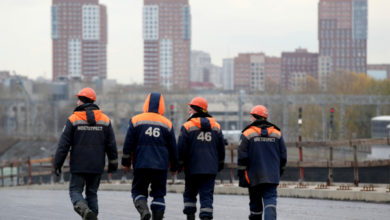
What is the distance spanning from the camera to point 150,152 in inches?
417

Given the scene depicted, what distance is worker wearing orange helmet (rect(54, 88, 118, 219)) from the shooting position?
1067 centimetres

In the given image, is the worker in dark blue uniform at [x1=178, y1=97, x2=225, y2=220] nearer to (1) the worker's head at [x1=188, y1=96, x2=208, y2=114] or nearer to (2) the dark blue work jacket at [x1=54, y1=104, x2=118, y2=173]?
(1) the worker's head at [x1=188, y1=96, x2=208, y2=114]

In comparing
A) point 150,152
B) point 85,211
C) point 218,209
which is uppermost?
point 150,152

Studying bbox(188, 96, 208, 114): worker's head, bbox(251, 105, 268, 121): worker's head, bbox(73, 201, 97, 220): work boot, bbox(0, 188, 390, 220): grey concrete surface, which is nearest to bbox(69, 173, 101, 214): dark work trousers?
bbox(73, 201, 97, 220): work boot

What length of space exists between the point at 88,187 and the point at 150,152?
948mm

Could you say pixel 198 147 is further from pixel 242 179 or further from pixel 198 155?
pixel 242 179

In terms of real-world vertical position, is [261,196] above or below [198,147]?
below

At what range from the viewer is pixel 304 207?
14.3m

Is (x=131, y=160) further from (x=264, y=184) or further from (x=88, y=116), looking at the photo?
(x=264, y=184)

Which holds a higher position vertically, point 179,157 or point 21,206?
point 179,157

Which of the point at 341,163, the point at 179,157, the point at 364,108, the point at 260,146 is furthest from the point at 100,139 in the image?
the point at 364,108

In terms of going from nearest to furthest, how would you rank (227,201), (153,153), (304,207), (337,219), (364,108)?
(153,153) < (337,219) < (304,207) < (227,201) < (364,108)

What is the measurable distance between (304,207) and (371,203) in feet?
4.55

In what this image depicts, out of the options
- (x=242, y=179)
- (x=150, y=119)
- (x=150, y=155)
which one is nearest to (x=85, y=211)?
(x=150, y=155)
